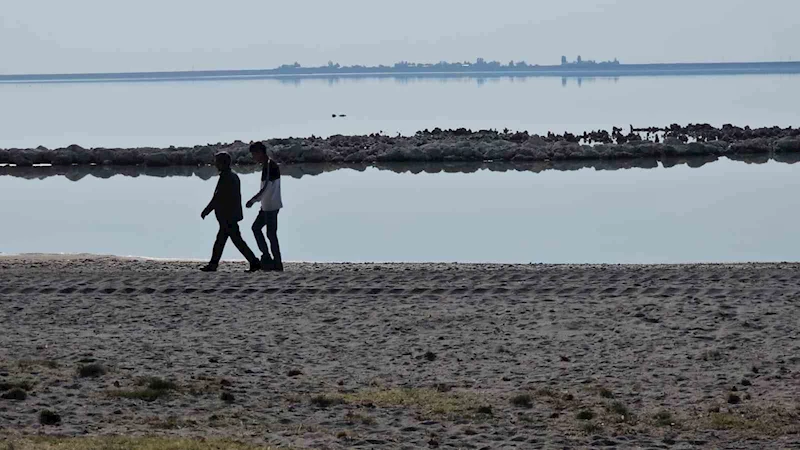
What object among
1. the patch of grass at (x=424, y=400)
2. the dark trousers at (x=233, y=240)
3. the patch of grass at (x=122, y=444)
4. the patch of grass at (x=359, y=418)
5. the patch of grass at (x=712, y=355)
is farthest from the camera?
the dark trousers at (x=233, y=240)

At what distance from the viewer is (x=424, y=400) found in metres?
9.12

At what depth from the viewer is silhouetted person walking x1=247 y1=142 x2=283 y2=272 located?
15.2m

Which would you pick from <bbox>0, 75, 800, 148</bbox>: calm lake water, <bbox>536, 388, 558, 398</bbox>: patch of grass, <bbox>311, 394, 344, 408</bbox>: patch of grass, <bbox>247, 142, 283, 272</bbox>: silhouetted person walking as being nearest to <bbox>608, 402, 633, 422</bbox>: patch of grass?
<bbox>536, 388, 558, 398</bbox>: patch of grass

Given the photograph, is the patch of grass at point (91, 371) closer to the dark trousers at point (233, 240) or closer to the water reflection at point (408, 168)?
the dark trousers at point (233, 240)

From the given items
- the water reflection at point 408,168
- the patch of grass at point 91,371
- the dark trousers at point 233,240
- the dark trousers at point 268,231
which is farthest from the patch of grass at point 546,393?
the water reflection at point 408,168

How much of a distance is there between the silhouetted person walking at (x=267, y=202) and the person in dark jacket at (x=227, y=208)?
0.17 m

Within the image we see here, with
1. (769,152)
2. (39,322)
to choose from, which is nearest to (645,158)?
(769,152)

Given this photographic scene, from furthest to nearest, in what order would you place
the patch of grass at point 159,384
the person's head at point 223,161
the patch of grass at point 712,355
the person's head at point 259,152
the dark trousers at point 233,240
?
the dark trousers at point 233,240
the person's head at point 223,161
the person's head at point 259,152
the patch of grass at point 712,355
the patch of grass at point 159,384

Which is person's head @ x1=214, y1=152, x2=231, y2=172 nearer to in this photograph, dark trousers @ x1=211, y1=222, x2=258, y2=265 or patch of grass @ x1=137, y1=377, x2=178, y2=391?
dark trousers @ x1=211, y1=222, x2=258, y2=265

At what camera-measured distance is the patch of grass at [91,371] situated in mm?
9758

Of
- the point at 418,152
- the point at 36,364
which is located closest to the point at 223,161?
the point at 36,364

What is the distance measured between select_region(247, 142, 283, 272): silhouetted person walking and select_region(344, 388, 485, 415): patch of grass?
5997mm

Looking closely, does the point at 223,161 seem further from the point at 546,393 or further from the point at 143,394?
the point at 546,393

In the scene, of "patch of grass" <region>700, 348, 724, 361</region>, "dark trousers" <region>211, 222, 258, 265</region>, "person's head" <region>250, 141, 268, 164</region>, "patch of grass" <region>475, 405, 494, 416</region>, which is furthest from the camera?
"dark trousers" <region>211, 222, 258, 265</region>
